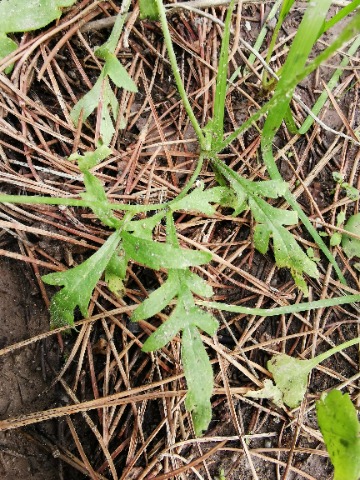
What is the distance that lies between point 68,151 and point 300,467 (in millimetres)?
1564

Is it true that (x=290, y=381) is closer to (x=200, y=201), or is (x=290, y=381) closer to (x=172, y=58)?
(x=200, y=201)

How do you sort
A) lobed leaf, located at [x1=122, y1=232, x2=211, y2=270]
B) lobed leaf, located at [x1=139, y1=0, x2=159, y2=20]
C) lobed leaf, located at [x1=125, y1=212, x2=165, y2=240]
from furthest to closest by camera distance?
lobed leaf, located at [x1=139, y1=0, x2=159, y2=20]
lobed leaf, located at [x1=125, y1=212, x2=165, y2=240]
lobed leaf, located at [x1=122, y1=232, x2=211, y2=270]

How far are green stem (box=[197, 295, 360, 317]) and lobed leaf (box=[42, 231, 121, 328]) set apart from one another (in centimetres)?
41

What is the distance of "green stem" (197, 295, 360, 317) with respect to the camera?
167cm

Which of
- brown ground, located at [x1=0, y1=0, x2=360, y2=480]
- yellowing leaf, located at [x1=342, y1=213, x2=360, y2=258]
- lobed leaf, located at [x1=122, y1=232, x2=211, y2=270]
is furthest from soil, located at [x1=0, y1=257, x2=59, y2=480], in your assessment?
yellowing leaf, located at [x1=342, y1=213, x2=360, y2=258]

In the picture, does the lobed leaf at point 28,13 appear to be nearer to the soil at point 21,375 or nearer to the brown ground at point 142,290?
the brown ground at point 142,290

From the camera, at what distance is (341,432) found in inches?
58.2

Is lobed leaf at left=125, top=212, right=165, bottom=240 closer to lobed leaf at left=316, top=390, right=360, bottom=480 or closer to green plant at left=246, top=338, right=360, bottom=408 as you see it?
green plant at left=246, top=338, right=360, bottom=408

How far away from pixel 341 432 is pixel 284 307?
19.2 inches

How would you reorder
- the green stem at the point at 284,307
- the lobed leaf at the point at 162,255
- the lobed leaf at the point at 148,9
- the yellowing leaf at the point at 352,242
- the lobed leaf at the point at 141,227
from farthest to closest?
the yellowing leaf at the point at 352,242
the lobed leaf at the point at 148,9
the green stem at the point at 284,307
the lobed leaf at the point at 141,227
the lobed leaf at the point at 162,255

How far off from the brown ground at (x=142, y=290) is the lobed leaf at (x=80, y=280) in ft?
0.51

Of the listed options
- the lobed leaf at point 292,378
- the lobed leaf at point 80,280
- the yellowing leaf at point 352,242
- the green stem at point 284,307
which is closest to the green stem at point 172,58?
the lobed leaf at point 80,280

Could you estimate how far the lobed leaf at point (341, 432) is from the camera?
4.71 feet

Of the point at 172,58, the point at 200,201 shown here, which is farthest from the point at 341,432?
the point at 172,58
